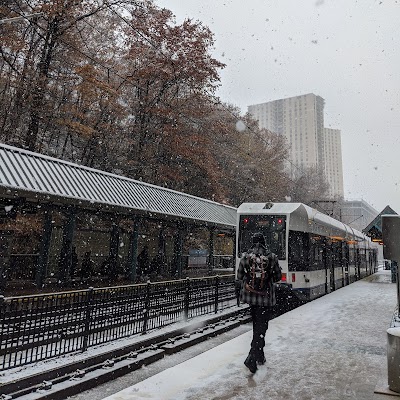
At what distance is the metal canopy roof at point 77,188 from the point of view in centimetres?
998

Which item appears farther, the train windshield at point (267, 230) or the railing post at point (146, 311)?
the train windshield at point (267, 230)

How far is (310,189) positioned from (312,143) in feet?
149

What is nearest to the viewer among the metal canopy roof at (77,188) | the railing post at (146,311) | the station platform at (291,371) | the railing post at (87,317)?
the station platform at (291,371)

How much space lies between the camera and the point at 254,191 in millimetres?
40062

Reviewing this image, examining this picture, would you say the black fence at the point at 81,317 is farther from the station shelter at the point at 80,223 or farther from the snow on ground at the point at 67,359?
the station shelter at the point at 80,223

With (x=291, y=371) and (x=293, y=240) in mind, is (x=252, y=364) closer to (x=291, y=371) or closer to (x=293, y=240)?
(x=291, y=371)

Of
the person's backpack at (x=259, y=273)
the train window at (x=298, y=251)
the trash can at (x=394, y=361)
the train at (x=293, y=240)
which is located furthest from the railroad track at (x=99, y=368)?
the trash can at (x=394, y=361)

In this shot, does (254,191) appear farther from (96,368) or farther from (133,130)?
(96,368)

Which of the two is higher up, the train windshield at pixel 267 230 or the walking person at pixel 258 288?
the train windshield at pixel 267 230

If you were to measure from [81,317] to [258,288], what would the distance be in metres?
4.29

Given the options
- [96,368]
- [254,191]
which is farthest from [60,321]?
[254,191]

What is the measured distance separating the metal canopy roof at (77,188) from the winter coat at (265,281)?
677cm

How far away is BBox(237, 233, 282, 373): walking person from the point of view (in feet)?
17.3

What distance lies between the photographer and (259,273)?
534 cm
